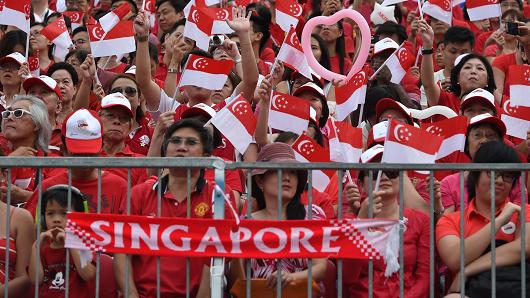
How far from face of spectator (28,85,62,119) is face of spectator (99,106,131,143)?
79 cm

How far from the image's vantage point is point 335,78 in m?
12.0

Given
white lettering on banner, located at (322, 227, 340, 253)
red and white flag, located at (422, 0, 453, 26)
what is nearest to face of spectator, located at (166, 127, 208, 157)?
white lettering on banner, located at (322, 227, 340, 253)

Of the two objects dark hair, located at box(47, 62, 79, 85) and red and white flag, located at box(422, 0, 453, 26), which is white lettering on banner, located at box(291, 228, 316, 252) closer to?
dark hair, located at box(47, 62, 79, 85)

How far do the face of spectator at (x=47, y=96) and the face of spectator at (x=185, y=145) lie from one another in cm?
256

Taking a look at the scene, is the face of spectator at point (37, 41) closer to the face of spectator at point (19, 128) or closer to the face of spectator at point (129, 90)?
the face of spectator at point (129, 90)

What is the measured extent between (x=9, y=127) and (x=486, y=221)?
149 inches

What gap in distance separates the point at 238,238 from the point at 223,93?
4.36 m

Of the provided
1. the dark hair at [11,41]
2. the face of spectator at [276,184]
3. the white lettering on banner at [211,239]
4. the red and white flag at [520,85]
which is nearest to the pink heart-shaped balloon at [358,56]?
the red and white flag at [520,85]

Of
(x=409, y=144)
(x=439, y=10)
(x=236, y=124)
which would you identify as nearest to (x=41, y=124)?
(x=236, y=124)

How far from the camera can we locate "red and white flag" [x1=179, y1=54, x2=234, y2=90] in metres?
11.1

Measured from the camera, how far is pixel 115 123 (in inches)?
425

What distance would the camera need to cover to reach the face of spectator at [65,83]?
12234 millimetres

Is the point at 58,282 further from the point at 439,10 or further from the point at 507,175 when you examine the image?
the point at 439,10

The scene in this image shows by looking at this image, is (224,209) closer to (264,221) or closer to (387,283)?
(264,221)
